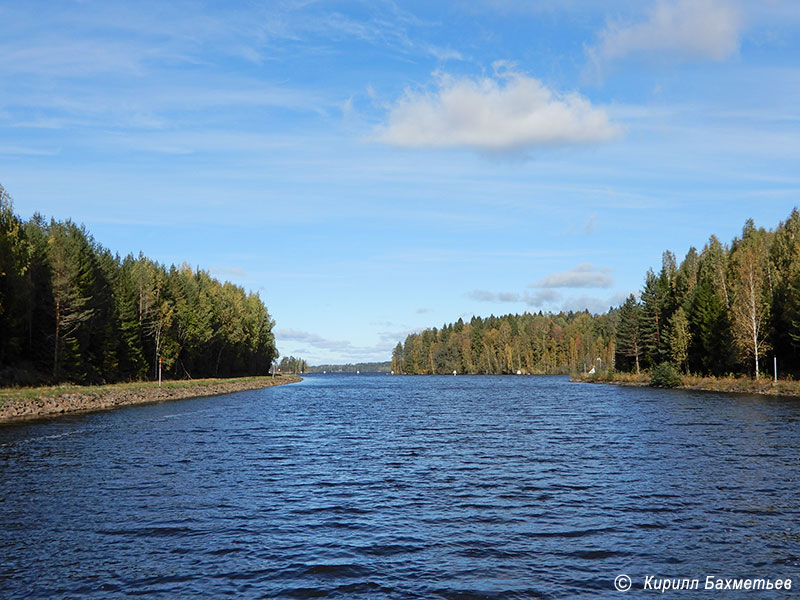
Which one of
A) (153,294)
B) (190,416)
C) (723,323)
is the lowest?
(190,416)

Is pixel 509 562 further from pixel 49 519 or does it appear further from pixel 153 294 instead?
pixel 153 294

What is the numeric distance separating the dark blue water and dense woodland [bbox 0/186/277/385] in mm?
32385

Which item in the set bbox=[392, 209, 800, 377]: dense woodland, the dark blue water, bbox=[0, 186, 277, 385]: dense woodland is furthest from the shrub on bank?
bbox=[0, 186, 277, 385]: dense woodland

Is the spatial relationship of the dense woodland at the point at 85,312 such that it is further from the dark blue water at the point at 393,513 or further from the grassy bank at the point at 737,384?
the grassy bank at the point at 737,384

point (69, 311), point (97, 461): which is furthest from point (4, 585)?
point (69, 311)

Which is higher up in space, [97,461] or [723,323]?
[723,323]

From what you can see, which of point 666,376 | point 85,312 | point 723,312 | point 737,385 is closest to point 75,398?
point 85,312

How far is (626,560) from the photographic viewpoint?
15461 millimetres

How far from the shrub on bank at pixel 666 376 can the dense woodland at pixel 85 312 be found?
254 ft

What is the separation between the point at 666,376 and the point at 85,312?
81720 millimetres

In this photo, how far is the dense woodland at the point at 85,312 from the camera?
2650 inches

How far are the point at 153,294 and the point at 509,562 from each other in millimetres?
96572

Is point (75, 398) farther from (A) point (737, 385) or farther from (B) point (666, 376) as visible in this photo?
(B) point (666, 376)

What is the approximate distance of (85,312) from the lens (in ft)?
242
